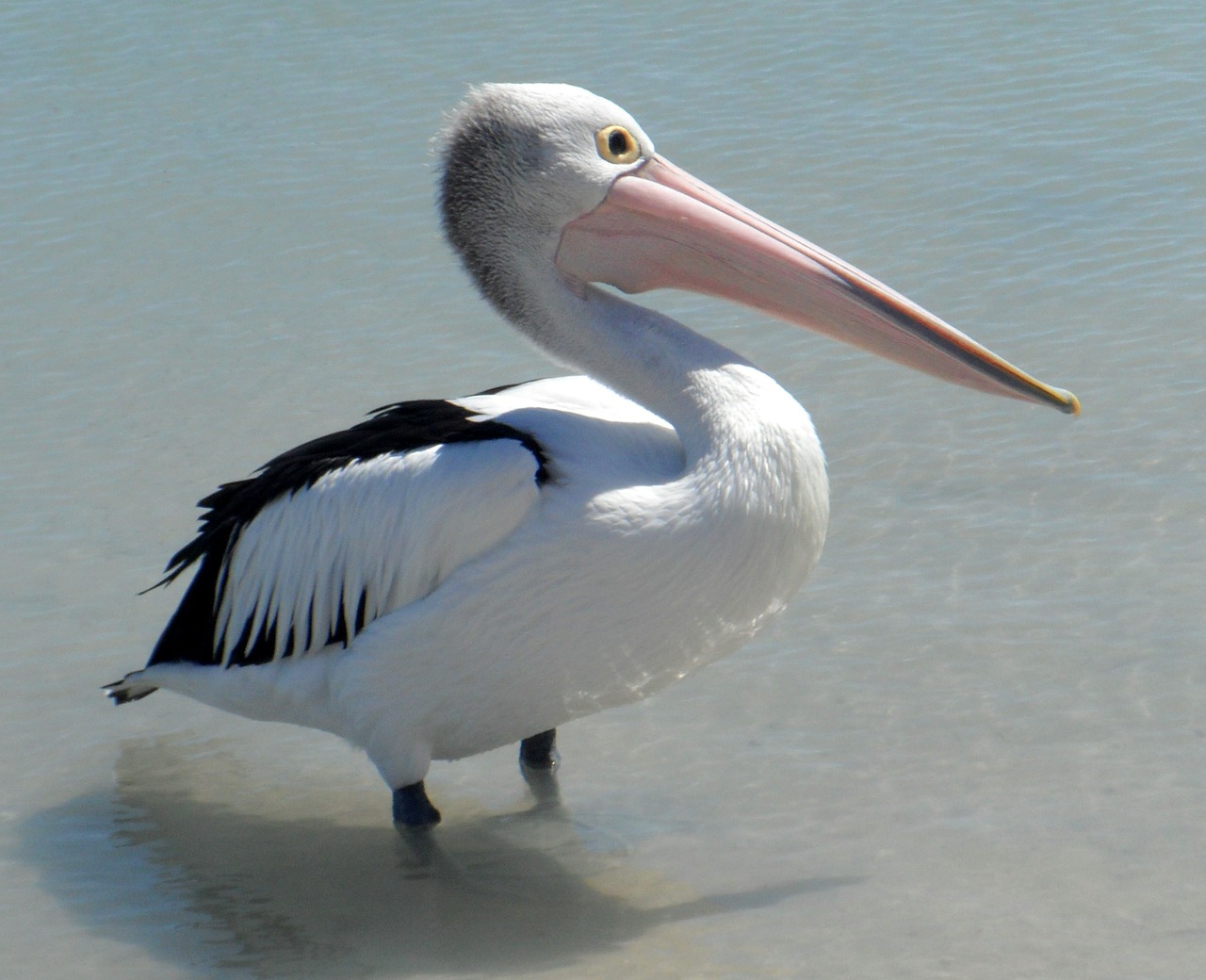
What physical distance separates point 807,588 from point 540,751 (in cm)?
106

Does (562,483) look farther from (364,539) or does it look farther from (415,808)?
(415,808)

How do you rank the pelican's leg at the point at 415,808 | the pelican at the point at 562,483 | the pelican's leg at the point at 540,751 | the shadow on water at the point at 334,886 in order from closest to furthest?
1. the pelican at the point at 562,483
2. the shadow on water at the point at 334,886
3. the pelican's leg at the point at 415,808
4. the pelican's leg at the point at 540,751

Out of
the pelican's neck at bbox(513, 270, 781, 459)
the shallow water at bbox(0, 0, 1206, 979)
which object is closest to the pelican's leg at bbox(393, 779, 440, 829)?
the shallow water at bbox(0, 0, 1206, 979)

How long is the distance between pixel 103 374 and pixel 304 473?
2903mm

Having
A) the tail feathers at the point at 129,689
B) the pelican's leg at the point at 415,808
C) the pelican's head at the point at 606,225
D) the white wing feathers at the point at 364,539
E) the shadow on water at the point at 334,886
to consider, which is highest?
the pelican's head at the point at 606,225

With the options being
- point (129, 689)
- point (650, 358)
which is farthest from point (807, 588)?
point (129, 689)

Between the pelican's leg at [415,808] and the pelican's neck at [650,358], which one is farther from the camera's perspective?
the pelican's leg at [415,808]

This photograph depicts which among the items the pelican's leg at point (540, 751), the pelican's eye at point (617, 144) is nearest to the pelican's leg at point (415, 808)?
the pelican's leg at point (540, 751)

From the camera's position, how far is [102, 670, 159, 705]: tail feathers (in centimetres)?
425

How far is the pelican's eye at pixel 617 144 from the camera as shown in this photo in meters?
3.71

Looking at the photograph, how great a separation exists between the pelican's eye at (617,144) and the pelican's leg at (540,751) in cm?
140

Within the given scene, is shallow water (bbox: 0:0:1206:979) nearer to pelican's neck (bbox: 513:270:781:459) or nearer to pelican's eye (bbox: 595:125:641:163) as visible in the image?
pelican's neck (bbox: 513:270:781:459)

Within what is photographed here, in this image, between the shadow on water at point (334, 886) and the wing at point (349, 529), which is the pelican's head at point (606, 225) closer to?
the wing at point (349, 529)

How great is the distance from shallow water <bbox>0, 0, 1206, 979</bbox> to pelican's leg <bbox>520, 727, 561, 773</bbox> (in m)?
0.07
